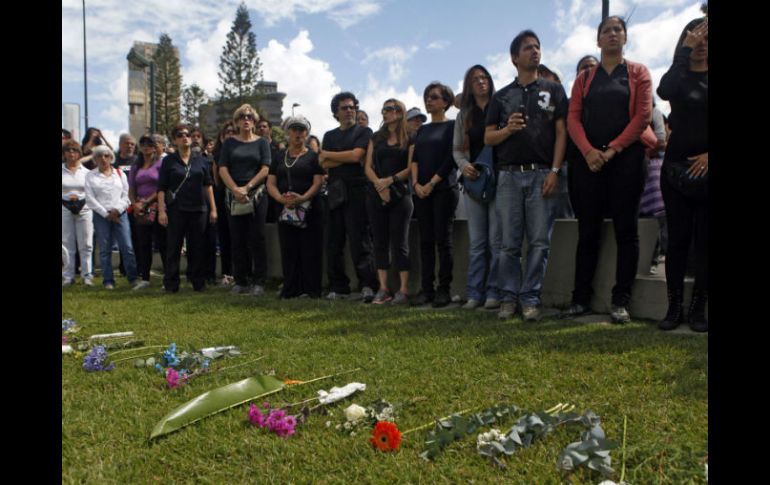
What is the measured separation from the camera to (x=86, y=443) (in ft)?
9.42

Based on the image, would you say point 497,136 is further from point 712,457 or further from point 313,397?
point 712,457

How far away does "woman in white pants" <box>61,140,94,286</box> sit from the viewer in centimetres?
895

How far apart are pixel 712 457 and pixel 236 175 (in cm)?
708

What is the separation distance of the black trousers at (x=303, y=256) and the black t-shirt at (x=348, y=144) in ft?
1.65

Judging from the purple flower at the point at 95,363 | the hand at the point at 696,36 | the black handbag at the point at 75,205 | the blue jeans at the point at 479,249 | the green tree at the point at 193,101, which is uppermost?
the green tree at the point at 193,101

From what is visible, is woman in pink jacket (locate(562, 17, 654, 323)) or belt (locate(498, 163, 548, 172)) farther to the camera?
belt (locate(498, 163, 548, 172))

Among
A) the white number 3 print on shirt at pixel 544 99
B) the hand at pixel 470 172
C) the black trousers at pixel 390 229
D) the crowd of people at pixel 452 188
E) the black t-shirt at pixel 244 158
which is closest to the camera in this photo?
the crowd of people at pixel 452 188

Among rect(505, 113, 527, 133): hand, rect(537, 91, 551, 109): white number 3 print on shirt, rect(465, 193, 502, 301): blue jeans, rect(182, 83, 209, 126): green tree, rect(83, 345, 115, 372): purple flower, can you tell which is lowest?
rect(83, 345, 115, 372): purple flower

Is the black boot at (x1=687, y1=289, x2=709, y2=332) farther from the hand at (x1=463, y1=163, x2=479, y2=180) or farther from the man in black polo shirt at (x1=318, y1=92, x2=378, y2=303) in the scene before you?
the man in black polo shirt at (x1=318, y1=92, x2=378, y2=303)

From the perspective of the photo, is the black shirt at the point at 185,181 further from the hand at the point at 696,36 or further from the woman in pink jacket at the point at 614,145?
the hand at the point at 696,36

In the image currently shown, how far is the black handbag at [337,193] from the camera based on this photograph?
709cm

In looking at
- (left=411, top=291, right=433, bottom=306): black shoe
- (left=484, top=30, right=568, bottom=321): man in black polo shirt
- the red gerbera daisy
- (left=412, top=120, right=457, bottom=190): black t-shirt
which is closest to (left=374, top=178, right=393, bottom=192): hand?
(left=412, top=120, right=457, bottom=190): black t-shirt

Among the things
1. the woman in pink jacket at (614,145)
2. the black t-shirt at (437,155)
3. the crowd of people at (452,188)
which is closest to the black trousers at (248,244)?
the crowd of people at (452,188)
